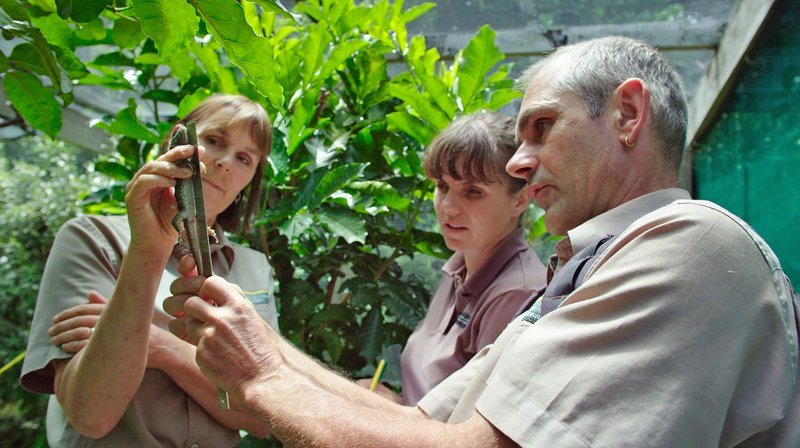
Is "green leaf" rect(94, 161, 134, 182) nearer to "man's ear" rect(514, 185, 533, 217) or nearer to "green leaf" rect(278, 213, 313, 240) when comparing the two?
"green leaf" rect(278, 213, 313, 240)

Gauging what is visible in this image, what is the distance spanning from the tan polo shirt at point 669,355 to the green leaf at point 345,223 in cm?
132

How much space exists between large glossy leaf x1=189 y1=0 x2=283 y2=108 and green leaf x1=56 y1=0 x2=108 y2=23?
0.19 meters

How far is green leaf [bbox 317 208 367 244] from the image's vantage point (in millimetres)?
2286

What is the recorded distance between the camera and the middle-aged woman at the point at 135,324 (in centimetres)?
148

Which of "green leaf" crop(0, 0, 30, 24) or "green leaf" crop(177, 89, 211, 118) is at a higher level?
"green leaf" crop(0, 0, 30, 24)

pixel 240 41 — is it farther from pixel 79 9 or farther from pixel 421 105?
pixel 421 105

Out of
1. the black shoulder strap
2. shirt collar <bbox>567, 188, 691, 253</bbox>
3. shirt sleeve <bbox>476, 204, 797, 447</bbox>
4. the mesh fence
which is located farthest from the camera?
the mesh fence

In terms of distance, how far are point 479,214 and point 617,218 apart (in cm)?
79

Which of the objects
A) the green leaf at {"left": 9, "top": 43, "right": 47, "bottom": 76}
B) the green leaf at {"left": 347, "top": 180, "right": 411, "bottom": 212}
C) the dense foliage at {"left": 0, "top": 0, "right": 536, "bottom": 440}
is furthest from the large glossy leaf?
the green leaf at {"left": 347, "top": 180, "right": 411, "bottom": 212}

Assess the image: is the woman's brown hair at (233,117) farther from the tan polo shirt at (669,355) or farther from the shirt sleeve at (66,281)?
the tan polo shirt at (669,355)

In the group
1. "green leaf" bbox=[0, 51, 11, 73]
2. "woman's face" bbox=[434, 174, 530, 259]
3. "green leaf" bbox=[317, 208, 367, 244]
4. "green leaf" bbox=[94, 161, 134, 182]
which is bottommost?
"green leaf" bbox=[94, 161, 134, 182]

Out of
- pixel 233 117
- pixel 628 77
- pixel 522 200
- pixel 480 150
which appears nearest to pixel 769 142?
pixel 522 200

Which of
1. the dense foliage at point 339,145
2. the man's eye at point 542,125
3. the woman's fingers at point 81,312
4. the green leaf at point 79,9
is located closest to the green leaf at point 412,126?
the dense foliage at point 339,145

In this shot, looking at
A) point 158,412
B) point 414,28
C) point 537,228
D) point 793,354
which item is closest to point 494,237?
point 537,228
